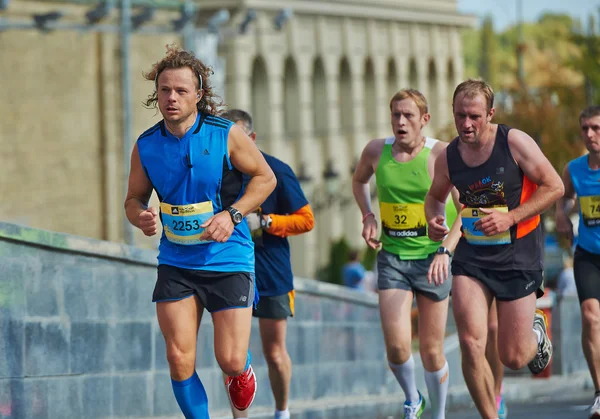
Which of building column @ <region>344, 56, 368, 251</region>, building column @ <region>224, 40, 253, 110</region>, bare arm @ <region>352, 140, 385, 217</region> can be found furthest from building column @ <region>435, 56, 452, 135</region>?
bare arm @ <region>352, 140, 385, 217</region>

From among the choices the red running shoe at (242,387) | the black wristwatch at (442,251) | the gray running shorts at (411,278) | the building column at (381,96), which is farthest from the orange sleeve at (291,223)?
the building column at (381,96)

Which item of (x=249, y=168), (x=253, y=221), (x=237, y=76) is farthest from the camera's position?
(x=237, y=76)

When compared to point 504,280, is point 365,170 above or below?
above

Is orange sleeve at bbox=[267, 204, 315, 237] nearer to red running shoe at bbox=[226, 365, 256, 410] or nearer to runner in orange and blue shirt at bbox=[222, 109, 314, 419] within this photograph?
runner in orange and blue shirt at bbox=[222, 109, 314, 419]

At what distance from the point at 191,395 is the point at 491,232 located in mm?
2189

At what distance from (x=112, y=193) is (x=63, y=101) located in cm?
263

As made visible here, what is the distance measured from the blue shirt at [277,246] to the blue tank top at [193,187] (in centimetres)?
230

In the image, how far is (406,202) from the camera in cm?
1200

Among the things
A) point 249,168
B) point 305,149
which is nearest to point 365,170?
point 249,168

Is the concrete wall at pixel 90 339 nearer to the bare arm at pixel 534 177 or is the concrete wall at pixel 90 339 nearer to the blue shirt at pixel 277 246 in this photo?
the blue shirt at pixel 277 246

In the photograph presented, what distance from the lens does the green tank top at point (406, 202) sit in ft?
39.3

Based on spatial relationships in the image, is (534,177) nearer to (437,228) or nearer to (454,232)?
(437,228)

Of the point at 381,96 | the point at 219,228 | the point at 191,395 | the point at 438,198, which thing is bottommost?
the point at 191,395

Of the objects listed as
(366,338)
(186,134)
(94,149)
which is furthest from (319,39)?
(186,134)
